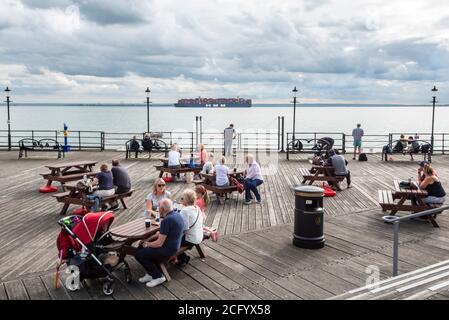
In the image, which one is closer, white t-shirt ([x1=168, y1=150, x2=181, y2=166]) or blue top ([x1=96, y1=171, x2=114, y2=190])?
blue top ([x1=96, y1=171, x2=114, y2=190])

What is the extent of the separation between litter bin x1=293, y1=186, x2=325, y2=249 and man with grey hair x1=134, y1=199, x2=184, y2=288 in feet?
7.34

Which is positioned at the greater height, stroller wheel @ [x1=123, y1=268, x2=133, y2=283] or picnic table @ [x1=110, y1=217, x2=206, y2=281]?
picnic table @ [x1=110, y1=217, x2=206, y2=281]

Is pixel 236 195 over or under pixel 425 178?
under

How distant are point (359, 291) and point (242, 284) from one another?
1530 millimetres

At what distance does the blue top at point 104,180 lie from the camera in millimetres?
9172

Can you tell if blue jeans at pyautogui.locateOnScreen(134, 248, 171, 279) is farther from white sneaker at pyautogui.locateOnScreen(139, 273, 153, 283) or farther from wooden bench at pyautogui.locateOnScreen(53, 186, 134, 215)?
wooden bench at pyautogui.locateOnScreen(53, 186, 134, 215)

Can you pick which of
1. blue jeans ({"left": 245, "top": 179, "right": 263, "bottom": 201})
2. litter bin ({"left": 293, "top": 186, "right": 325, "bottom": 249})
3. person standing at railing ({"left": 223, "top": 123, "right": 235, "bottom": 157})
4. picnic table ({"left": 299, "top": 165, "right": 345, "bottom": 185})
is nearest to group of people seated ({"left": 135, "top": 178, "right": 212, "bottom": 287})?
litter bin ({"left": 293, "top": 186, "right": 325, "bottom": 249})

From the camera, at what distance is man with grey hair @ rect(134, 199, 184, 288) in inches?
213

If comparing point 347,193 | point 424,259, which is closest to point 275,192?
point 347,193

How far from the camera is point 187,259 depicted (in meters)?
6.27

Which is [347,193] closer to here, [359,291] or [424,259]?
[424,259]

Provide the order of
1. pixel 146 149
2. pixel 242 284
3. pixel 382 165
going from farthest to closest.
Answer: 1. pixel 146 149
2. pixel 382 165
3. pixel 242 284

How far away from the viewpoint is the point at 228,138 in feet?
62.5

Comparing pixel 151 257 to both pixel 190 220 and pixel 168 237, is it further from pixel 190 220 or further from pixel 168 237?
pixel 190 220
